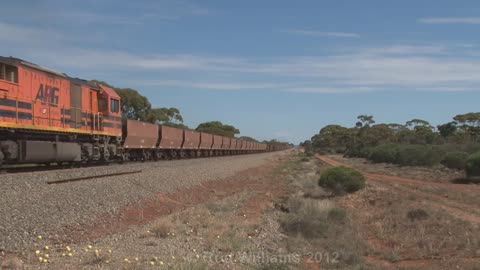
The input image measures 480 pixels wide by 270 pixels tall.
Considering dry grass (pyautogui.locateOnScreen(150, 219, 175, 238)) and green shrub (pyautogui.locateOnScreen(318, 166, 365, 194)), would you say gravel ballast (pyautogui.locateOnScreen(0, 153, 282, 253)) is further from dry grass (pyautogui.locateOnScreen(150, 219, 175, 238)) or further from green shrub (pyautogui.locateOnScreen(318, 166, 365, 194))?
green shrub (pyautogui.locateOnScreen(318, 166, 365, 194))

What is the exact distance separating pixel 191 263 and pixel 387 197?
55.5 ft

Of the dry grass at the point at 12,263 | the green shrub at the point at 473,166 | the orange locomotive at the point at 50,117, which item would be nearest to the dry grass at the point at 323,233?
the dry grass at the point at 12,263

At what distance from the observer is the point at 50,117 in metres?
21.0

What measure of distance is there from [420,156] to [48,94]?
139 feet

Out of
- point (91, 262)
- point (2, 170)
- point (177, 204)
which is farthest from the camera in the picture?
point (2, 170)

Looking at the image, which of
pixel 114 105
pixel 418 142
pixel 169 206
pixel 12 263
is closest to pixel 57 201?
pixel 169 206

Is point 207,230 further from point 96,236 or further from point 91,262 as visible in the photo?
point 91,262

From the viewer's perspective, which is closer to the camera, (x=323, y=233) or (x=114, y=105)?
(x=323, y=233)

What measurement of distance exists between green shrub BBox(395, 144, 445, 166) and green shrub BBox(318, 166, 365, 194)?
94.9ft

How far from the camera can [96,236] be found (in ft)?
33.4

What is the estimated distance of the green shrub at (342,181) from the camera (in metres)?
25.4

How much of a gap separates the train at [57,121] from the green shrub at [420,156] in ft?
105

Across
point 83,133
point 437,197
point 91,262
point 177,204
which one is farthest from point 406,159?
point 91,262

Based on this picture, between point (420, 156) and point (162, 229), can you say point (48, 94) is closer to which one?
point (162, 229)
